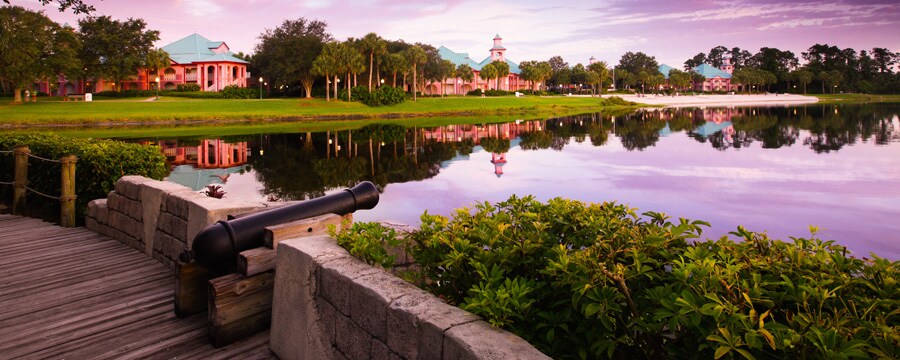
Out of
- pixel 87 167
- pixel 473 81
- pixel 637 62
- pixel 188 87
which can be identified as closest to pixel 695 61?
pixel 637 62

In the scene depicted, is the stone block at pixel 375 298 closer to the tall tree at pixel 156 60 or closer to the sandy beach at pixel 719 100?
the tall tree at pixel 156 60

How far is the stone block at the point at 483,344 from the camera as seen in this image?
251 centimetres

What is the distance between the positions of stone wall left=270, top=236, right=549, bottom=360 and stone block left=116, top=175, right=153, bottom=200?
390 cm

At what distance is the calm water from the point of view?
13.4 m

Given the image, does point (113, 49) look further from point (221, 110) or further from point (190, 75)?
point (221, 110)

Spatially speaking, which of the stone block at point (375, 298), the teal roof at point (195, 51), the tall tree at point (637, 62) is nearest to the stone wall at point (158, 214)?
the stone block at point (375, 298)

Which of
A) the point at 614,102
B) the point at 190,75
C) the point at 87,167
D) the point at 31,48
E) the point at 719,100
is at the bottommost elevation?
the point at 87,167

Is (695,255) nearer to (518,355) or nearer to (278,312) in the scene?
(518,355)

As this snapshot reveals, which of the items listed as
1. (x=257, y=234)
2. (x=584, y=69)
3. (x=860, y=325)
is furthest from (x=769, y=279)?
(x=584, y=69)

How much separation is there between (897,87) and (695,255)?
17178 cm

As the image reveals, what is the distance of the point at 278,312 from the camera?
4453 mm

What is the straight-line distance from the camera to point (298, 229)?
492 centimetres

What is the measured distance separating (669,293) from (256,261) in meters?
3.33

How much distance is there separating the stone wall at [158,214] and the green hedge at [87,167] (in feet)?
2.45
